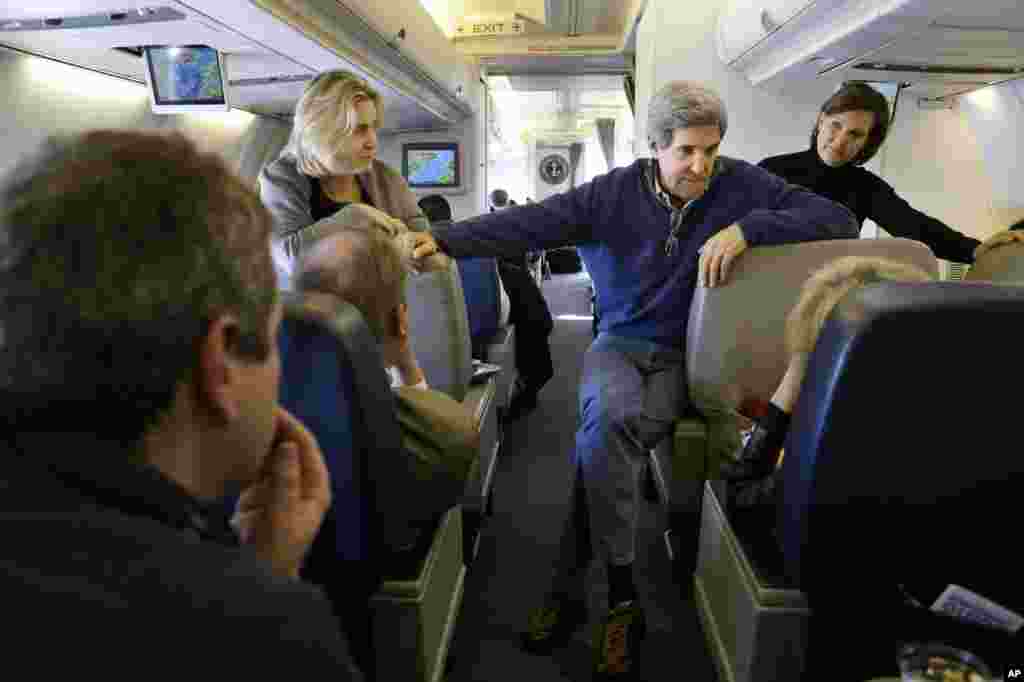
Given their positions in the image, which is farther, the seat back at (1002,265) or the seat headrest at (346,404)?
the seat back at (1002,265)

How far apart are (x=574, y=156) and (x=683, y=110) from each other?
16678 millimetres

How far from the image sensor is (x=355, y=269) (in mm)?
1216

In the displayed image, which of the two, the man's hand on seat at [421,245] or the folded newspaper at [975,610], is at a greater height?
the man's hand on seat at [421,245]

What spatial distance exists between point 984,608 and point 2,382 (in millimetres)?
1429

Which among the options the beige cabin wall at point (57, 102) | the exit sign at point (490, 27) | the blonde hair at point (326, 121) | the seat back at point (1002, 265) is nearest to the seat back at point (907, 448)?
the seat back at point (1002, 265)

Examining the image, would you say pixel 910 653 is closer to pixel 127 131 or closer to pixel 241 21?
pixel 127 131

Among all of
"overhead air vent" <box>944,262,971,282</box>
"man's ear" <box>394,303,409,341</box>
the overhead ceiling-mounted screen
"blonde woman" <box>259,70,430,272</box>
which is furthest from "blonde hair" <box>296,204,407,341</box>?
"overhead air vent" <box>944,262,971,282</box>

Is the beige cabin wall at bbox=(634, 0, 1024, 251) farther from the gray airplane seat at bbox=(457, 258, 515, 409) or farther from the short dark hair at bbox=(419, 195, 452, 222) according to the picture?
the gray airplane seat at bbox=(457, 258, 515, 409)

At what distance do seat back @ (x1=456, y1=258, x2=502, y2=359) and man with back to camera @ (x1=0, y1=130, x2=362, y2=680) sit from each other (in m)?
2.71

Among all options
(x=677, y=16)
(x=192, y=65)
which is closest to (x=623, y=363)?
(x=192, y=65)

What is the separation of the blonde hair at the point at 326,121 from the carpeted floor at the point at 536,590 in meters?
1.55

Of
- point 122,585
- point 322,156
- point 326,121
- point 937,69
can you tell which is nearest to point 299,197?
point 322,156

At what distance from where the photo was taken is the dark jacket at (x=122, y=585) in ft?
1.49

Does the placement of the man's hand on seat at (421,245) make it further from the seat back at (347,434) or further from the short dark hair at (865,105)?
the short dark hair at (865,105)
